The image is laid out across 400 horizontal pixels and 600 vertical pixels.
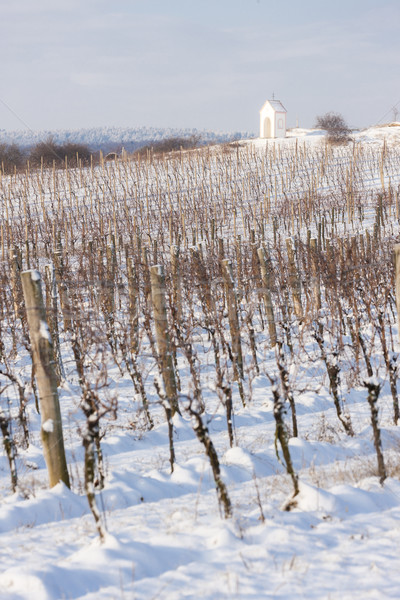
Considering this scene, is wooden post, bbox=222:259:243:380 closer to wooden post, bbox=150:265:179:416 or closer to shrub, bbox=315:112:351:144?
wooden post, bbox=150:265:179:416

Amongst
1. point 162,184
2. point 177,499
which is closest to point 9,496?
point 177,499

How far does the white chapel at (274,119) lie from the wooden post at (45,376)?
44.8 m

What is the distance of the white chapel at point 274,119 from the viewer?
4600 cm

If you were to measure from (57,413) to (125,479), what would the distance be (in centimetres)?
80

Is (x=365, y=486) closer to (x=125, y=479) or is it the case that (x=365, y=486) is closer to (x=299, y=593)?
(x=299, y=593)

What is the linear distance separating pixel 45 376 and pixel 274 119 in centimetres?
4547

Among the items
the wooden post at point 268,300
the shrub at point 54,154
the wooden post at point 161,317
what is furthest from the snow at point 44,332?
the shrub at point 54,154

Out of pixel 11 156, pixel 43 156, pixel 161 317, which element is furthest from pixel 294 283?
pixel 11 156

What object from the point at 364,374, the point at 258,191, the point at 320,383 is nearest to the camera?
the point at 320,383

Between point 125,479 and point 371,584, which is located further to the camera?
point 125,479

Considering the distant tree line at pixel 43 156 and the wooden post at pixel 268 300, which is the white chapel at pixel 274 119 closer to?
the distant tree line at pixel 43 156

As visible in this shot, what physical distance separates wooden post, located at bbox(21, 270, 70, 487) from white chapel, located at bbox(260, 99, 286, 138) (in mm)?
44840

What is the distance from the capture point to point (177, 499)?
4121mm

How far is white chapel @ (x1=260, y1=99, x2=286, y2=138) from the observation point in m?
46.0
